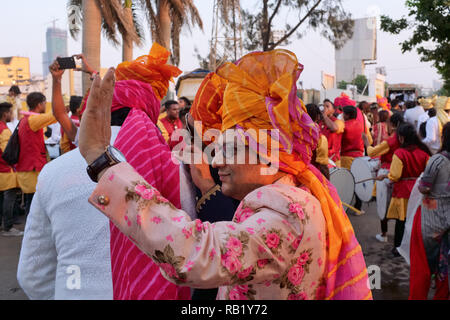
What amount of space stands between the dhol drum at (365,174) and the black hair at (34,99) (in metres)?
5.27

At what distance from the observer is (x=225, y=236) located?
3.65 feet

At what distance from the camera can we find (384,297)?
4316 mm

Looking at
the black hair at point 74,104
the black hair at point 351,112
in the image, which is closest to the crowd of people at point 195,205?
the black hair at point 74,104

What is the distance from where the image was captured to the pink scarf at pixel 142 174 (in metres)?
1.59

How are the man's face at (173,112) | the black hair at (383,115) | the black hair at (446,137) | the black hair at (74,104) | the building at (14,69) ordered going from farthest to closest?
the building at (14,69) < the black hair at (383,115) < the man's face at (173,112) < the black hair at (74,104) < the black hair at (446,137)

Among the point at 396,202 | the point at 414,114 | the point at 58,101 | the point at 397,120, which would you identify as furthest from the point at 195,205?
the point at 414,114

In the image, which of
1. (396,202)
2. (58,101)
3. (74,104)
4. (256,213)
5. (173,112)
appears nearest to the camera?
(256,213)

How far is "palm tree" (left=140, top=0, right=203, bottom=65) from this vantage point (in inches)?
608

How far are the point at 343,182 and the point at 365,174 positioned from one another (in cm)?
153

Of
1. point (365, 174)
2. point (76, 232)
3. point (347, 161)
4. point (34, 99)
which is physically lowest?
point (365, 174)

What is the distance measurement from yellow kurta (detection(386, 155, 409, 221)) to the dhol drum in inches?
39.1

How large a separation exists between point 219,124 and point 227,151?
1.45ft

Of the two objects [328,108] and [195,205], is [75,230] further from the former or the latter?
[328,108]

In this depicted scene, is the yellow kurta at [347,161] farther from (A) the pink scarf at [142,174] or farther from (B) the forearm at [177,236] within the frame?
(B) the forearm at [177,236]
